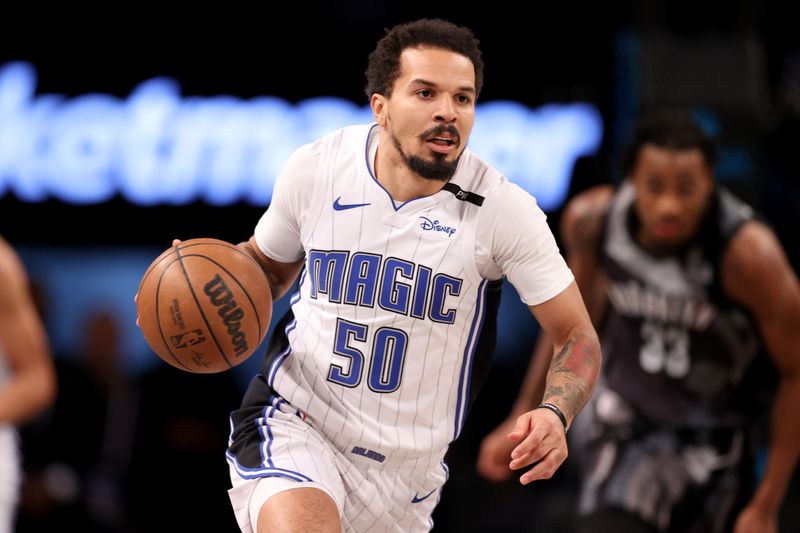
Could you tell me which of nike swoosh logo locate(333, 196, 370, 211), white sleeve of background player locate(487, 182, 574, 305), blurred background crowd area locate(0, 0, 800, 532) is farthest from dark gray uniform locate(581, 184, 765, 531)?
blurred background crowd area locate(0, 0, 800, 532)

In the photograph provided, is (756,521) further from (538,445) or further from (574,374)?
(538,445)

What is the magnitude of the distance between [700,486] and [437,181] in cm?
220

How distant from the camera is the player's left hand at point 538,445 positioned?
309cm

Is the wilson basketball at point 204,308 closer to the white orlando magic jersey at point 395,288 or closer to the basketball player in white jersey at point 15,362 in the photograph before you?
the white orlando magic jersey at point 395,288

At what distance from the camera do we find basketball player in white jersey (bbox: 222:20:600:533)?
3.56 metres

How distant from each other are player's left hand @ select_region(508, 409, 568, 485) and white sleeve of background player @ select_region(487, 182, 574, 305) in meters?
0.48

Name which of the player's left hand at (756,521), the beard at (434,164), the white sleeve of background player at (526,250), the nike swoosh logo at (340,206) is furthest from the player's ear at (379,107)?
the player's left hand at (756,521)

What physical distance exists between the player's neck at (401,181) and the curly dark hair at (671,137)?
1770 mm

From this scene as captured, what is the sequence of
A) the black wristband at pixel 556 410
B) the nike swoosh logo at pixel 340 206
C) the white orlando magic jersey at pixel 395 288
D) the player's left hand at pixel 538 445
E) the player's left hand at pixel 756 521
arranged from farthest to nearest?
1. the player's left hand at pixel 756 521
2. the nike swoosh logo at pixel 340 206
3. the white orlando magic jersey at pixel 395 288
4. the black wristband at pixel 556 410
5. the player's left hand at pixel 538 445

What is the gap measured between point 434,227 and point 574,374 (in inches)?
24.1

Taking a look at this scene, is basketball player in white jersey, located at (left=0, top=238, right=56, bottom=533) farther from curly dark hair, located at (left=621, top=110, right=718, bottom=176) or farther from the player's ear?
curly dark hair, located at (left=621, top=110, right=718, bottom=176)

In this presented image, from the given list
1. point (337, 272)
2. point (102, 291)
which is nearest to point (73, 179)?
point (102, 291)

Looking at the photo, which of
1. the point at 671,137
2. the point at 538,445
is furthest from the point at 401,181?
the point at 671,137

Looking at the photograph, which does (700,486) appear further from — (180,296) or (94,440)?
(94,440)
